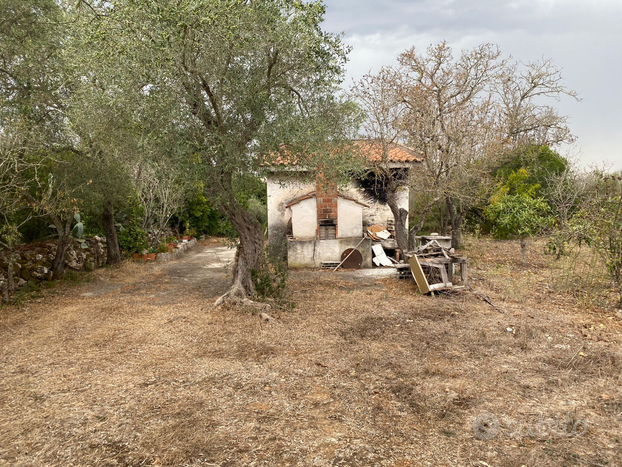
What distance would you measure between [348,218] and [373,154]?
230 cm

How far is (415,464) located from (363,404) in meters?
1.07

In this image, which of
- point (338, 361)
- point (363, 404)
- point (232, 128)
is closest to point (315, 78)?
point (232, 128)

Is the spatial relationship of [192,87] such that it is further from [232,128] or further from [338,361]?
[338,361]

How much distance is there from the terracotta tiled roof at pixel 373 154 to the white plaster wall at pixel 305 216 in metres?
2.46

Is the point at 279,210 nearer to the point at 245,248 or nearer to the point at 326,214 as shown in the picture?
the point at 326,214

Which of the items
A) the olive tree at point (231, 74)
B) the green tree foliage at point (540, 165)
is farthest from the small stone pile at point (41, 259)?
the green tree foliage at point (540, 165)

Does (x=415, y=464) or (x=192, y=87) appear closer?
(x=415, y=464)

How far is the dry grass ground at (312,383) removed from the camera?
3688 mm

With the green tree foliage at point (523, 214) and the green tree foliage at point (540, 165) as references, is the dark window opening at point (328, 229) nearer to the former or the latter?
the green tree foliage at point (523, 214)

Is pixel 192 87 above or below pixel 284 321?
above

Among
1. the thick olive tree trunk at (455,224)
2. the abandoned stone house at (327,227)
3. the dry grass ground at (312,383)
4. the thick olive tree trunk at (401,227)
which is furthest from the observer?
the thick olive tree trunk at (455,224)

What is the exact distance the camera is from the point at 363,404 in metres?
4.48

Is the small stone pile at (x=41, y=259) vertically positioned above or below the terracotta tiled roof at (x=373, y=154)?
below

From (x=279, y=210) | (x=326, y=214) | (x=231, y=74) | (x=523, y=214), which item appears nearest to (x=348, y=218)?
(x=326, y=214)
